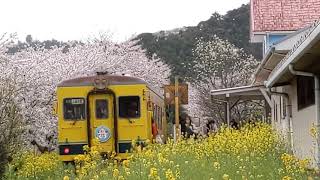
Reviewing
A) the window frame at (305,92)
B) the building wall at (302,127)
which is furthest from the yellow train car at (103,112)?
the window frame at (305,92)

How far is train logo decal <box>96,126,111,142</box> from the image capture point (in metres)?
15.6

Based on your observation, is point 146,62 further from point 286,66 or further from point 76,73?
point 286,66

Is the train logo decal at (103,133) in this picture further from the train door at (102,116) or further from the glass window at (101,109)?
the glass window at (101,109)

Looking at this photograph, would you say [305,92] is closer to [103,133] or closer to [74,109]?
[103,133]

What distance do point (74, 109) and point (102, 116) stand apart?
661 mm

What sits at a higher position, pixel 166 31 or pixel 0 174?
pixel 166 31

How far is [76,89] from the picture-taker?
51.8ft

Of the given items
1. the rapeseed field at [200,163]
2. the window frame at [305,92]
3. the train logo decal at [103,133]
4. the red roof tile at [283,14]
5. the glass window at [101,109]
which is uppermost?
the red roof tile at [283,14]

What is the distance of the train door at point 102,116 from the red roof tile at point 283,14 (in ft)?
29.4

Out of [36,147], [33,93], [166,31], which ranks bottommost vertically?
[36,147]

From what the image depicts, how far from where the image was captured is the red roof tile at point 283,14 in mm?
23016

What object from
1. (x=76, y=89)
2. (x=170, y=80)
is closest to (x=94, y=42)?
(x=170, y=80)

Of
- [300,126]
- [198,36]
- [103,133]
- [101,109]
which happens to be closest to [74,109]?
[101,109]

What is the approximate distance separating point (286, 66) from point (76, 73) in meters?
16.0
